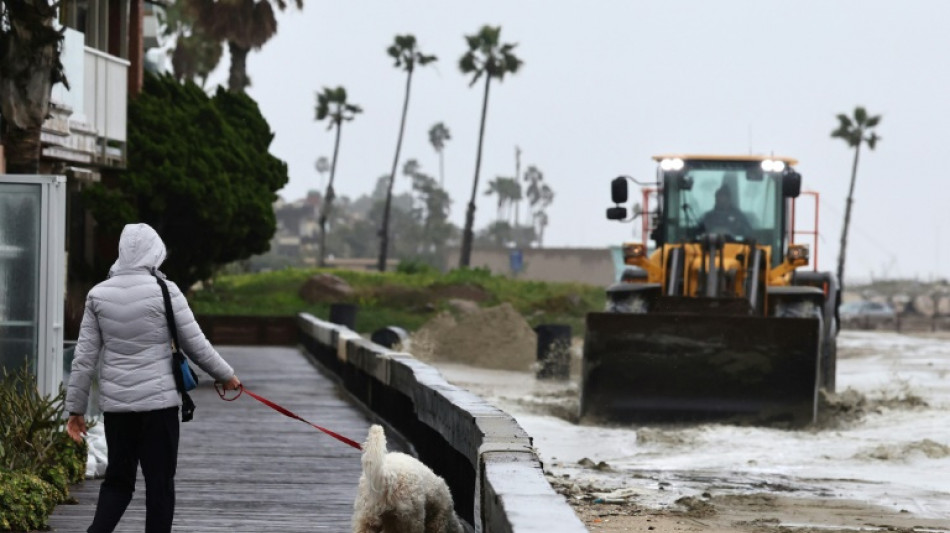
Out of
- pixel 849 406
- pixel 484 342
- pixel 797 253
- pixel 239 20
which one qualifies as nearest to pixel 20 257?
pixel 797 253

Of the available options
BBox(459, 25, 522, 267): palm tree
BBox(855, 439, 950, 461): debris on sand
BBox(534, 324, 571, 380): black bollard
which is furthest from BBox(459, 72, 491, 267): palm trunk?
BBox(855, 439, 950, 461): debris on sand

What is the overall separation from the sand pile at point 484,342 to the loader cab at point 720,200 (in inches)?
775

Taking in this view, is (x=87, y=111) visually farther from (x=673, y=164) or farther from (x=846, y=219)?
(x=846, y=219)

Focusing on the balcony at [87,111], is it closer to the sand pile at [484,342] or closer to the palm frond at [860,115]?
the sand pile at [484,342]

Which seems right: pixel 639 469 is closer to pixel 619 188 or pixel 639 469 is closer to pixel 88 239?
pixel 619 188

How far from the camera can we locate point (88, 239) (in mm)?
36969

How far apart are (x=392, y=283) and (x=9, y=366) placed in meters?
54.2

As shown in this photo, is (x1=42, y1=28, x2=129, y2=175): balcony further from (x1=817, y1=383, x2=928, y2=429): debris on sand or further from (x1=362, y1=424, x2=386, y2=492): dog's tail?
(x1=362, y1=424, x2=386, y2=492): dog's tail

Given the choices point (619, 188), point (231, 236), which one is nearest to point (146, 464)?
point (619, 188)

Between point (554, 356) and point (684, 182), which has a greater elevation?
point (684, 182)

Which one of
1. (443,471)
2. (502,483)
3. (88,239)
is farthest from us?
(88,239)

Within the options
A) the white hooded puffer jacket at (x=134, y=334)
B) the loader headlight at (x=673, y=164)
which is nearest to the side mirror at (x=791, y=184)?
the loader headlight at (x=673, y=164)

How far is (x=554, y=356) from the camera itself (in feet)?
127

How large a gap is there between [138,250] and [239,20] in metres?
49.5
